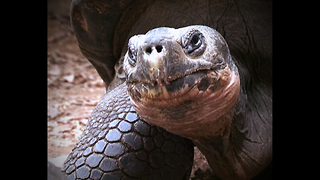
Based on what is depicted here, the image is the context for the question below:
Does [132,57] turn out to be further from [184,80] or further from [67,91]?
[67,91]

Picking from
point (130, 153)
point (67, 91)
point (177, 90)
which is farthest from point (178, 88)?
point (67, 91)

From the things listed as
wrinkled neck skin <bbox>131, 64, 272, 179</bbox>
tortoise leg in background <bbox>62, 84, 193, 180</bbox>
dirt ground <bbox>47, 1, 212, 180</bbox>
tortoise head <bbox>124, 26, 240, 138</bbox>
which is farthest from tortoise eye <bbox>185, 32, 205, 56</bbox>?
dirt ground <bbox>47, 1, 212, 180</bbox>

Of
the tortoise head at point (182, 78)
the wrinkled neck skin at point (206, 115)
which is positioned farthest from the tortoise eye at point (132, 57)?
the wrinkled neck skin at point (206, 115)

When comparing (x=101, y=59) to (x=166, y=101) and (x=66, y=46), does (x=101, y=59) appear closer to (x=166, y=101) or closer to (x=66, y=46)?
(x=166, y=101)

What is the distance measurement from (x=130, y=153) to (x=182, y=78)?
2.26 ft

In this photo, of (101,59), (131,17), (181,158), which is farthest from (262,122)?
(101,59)

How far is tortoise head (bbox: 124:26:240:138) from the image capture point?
106 centimetres

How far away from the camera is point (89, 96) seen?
4.29 meters

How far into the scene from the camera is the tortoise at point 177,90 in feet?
3.65

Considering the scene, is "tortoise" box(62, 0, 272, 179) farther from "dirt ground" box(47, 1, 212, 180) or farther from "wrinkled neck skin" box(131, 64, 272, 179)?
"dirt ground" box(47, 1, 212, 180)

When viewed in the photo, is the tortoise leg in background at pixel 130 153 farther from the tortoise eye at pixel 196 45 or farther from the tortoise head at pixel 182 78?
the tortoise eye at pixel 196 45

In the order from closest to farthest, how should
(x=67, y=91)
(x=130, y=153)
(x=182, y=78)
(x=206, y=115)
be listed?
1. (x=182, y=78)
2. (x=206, y=115)
3. (x=130, y=153)
4. (x=67, y=91)

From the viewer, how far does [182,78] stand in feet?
3.57
